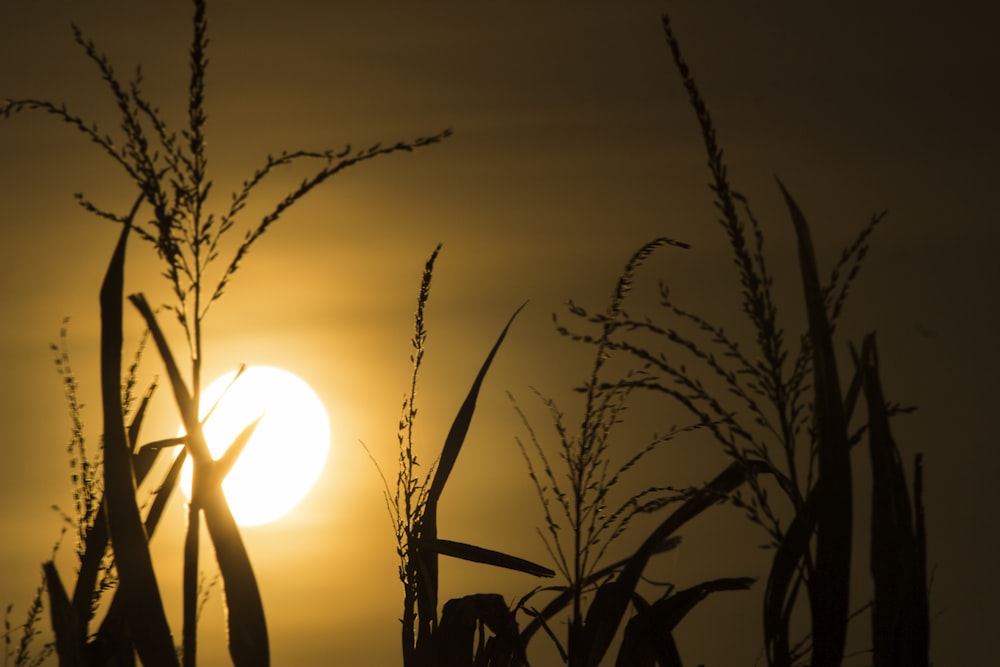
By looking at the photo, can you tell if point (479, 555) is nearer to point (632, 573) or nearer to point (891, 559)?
point (632, 573)

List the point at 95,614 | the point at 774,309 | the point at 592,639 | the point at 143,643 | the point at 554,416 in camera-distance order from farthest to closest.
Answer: the point at 554,416
the point at 592,639
the point at 95,614
the point at 774,309
the point at 143,643

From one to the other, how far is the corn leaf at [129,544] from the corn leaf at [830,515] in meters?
0.68

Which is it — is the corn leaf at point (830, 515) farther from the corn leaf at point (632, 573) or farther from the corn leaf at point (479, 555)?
the corn leaf at point (479, 555)

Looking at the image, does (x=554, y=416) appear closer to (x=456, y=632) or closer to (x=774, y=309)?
(x=456, y=632)

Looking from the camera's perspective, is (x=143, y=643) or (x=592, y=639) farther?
(x=592, y=639)

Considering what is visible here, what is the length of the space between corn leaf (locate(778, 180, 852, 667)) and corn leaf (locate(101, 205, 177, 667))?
679 mm

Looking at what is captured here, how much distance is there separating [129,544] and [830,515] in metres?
0.74

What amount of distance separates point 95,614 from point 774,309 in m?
0.91

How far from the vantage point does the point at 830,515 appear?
43.6 inches

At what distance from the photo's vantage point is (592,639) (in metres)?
1.48

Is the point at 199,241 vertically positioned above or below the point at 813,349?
above

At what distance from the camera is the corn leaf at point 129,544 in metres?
1.05

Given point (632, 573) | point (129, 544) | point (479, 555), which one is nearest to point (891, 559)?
point (632, 573)

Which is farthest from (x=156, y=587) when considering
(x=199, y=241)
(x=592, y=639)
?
(x=592, y=639)
